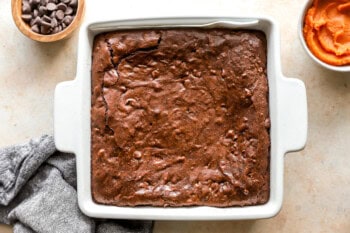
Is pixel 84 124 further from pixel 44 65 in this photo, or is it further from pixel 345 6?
pixel 345 6

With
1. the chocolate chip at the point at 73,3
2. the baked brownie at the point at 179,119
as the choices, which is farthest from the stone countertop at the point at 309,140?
the baked brownie at the point at 179,119

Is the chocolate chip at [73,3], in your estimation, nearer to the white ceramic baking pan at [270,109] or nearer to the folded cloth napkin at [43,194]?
the white ceramic baking pan at [270,109]

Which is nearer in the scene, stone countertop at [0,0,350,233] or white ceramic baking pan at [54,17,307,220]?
white ceramic baking pan at [54,17,307,220]

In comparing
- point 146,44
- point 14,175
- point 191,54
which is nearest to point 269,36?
point 191,54

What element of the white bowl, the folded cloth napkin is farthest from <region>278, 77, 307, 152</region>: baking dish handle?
the folded cloth napkin

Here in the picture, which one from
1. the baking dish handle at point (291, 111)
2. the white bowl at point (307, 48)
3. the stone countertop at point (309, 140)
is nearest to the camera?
the baking dish handle at point (291, 111)

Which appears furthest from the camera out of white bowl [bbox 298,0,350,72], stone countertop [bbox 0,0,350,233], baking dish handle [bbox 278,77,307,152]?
stone countertop [bbox 0,0,350,233]

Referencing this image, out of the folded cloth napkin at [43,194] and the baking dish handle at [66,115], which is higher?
the baking dish handle at [66,115]

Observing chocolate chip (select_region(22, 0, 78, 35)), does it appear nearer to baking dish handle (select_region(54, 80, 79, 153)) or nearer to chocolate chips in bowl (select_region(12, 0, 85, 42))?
chocolate chips in bowl (select_region(12, 0, 85, 42))
